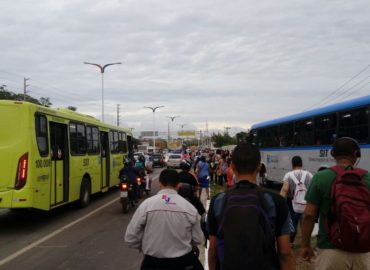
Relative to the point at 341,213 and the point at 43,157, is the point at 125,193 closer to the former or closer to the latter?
the point at 43,157

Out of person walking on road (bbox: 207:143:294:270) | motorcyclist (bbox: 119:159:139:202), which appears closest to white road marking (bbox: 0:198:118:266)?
motorcyclist (bbox: 119:159:139:202)

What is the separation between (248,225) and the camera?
2.83m

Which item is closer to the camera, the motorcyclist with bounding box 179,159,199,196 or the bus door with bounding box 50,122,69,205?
the motorcyclist with bounding box 179,159,199,196

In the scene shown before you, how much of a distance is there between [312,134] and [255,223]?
14.6 meters

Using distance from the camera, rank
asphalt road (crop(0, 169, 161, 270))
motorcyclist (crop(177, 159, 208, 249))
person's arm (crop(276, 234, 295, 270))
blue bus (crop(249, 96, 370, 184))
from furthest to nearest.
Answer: blue bus (crop(249, 96, 370, 184))
asphalt road (crop(0, 169, 161, 270))
motorcyclist (crop(177, 159, 208, 249))
person's arm (crop(276, 234, 295, 270))

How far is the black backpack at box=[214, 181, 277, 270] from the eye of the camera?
110 inches

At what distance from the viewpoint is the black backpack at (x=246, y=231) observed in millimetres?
2801

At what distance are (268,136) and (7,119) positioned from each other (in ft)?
47.9

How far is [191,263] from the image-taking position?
4082 mm

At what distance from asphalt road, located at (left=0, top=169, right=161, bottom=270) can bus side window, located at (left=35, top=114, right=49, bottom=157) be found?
6.09 feet

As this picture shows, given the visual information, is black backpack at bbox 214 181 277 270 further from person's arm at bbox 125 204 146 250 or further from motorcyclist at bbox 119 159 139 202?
motorcyclist at bbox 119 159 139 202

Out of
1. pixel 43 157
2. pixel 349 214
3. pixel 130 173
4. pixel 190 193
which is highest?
pixel 43 157

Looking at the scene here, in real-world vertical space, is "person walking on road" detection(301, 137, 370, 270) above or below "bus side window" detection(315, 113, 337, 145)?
below

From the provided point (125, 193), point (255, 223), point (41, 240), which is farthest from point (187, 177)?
point (255, 223)
